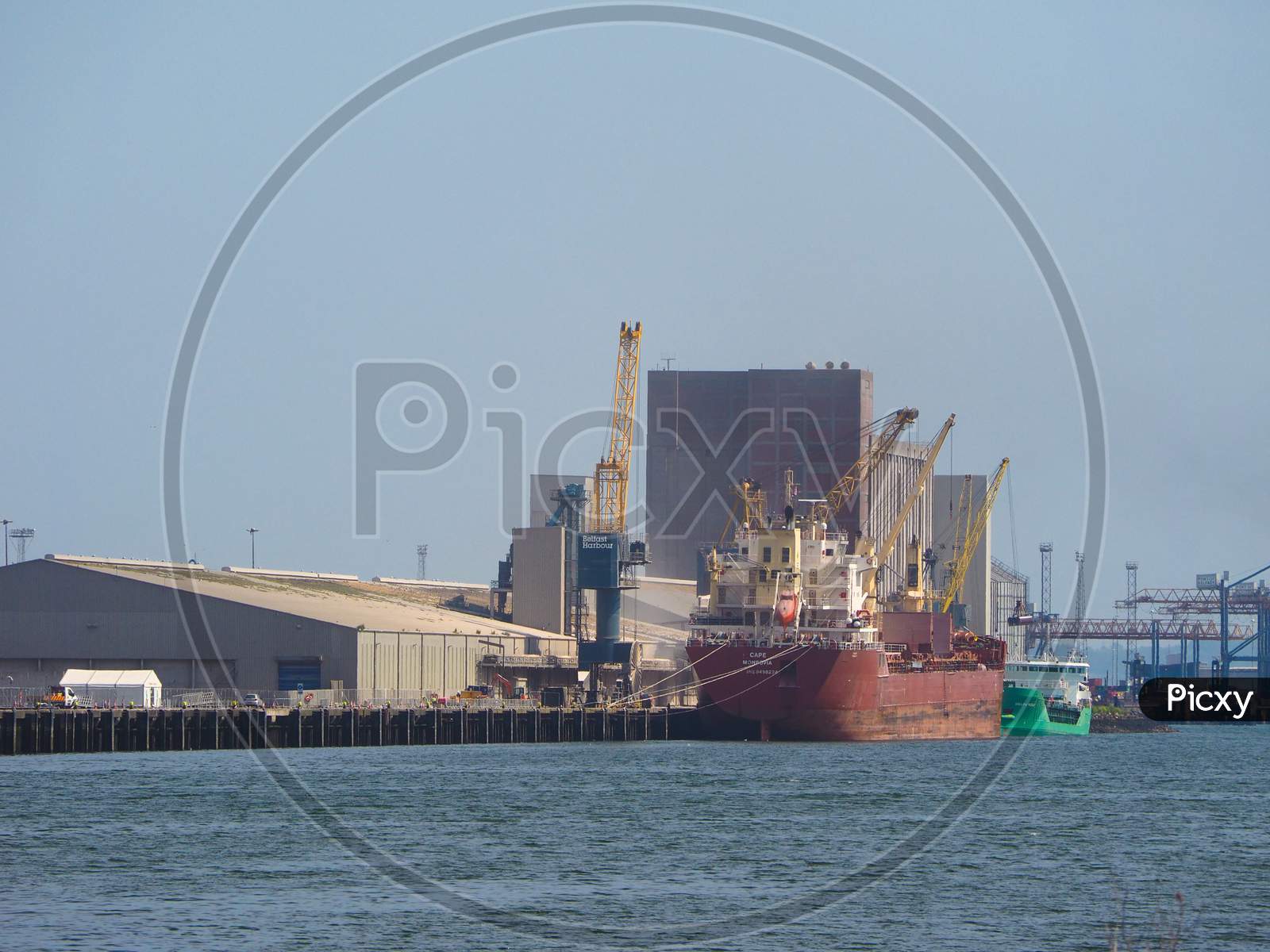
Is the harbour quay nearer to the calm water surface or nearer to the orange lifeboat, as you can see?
the calm water surface

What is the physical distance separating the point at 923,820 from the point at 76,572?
63.4 m

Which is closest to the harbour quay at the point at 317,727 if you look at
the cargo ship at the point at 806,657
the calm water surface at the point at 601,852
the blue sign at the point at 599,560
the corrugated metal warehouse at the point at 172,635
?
the calm water surface at the point at 601,852

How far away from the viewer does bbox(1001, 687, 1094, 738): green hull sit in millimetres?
148000

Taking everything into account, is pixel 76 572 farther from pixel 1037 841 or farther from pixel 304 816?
pixel 1037 841

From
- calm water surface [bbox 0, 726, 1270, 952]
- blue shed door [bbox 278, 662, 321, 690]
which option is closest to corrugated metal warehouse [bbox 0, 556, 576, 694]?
blue shed door [bbox 278, 662, 321, 690]

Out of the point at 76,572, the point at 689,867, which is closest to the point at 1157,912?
the point at 689,867

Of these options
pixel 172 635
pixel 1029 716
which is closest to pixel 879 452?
pixel 1029 716

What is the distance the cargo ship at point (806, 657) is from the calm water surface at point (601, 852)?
13.7 metres

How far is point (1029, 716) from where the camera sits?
149250mm

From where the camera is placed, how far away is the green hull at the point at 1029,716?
5827 inches

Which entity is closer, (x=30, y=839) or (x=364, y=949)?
(x=364, y=949)

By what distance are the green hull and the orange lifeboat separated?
113ft

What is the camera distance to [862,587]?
127 metres

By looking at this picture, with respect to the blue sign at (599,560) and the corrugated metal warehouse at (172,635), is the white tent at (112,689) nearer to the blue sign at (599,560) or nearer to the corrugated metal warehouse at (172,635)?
the corrugated metal warehouse at (172,635)
